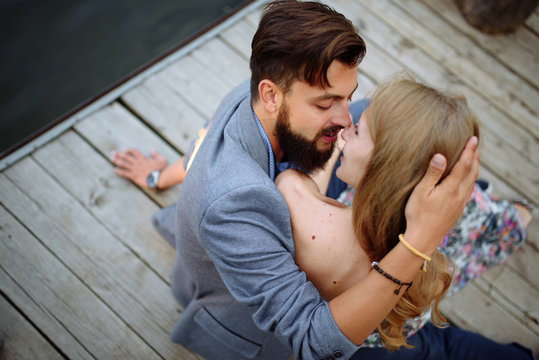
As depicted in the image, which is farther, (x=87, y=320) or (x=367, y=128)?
(x=87, y=320)

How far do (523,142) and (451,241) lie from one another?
117 cm

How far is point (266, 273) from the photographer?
42.4 inches

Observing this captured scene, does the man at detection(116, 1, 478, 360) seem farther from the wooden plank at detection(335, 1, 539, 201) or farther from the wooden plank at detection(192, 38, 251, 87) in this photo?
the wooden plank at detection(335, 1, 539, 201)

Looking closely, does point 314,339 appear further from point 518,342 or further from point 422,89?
point 518,342

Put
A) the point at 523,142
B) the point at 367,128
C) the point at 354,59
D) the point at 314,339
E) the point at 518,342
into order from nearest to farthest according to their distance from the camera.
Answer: the point at 314,339 → the point at 367,128 → the point at 354,59 → the point at 518,342 → the point at 523,142

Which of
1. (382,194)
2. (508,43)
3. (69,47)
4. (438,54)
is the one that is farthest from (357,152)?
(69,47)

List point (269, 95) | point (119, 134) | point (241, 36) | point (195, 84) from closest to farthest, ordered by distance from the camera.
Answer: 1. point (269, 95)
2. point (119, 134)
3. point (195, 84)
4. point (241, 36)

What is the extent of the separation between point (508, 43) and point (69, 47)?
3.52m

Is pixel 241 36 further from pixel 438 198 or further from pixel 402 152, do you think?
pixel 438 198

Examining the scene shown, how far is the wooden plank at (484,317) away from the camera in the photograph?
2.02 meters

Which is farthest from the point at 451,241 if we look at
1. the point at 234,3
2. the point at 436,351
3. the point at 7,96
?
the point at 7,96

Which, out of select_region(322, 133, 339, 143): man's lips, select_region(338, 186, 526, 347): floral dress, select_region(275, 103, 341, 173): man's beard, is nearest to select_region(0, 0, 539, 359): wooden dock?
select_region(338, 186, 526, 347): floral dress

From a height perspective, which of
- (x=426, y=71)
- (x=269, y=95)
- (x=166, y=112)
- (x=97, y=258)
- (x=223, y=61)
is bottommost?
(x=97, y=258)

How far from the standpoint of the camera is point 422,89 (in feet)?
3.80
